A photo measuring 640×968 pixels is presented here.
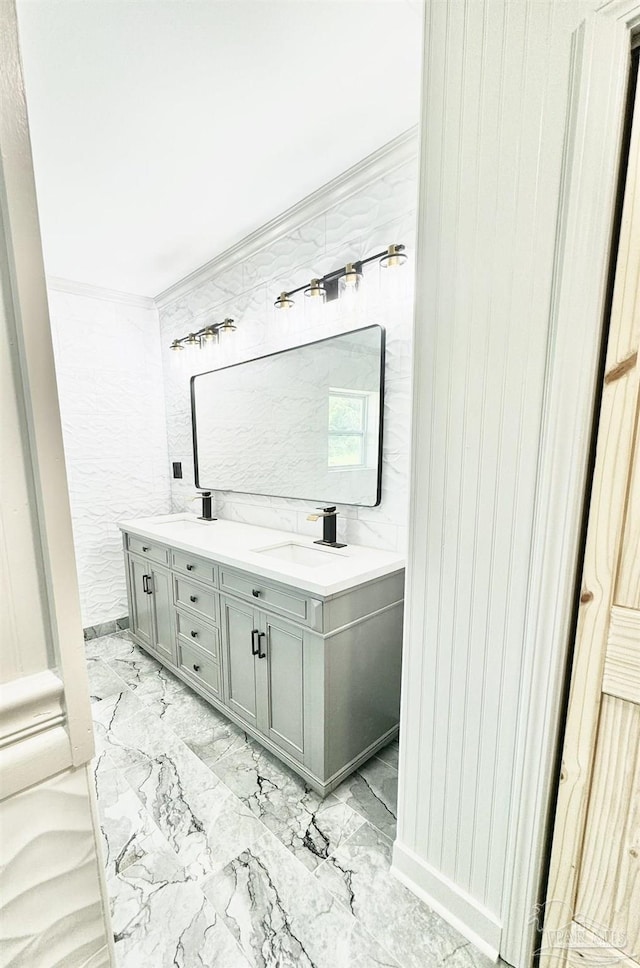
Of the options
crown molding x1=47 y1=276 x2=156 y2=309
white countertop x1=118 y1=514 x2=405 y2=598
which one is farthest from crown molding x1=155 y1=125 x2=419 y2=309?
white countertop x1=118 y1=514 x2=405 y2=598

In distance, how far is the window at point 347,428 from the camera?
193cm

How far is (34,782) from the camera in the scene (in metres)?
0.62

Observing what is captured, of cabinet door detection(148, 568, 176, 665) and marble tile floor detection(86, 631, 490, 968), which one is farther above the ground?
cabinet door detection(148, 568, 176, 665)

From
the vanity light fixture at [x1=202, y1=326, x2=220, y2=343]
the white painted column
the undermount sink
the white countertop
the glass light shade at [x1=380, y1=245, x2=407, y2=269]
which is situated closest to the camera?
the white painted column

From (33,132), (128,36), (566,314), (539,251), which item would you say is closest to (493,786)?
(566,314)

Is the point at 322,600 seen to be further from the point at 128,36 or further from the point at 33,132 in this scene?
the point at 33,132

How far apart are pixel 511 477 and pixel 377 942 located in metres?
1.35

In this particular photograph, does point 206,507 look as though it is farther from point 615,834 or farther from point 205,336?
point 615,834

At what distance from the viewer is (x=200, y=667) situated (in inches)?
84.9

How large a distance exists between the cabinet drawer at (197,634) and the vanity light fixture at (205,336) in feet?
5.86

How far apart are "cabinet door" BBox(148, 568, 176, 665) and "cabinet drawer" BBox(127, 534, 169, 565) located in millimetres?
79

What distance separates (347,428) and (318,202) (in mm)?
1140

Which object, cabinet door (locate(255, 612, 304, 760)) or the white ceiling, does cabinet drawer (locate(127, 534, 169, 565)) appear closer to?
cabinet door (locate(255, 612, 304, 760))

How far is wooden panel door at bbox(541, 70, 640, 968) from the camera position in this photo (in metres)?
0.79
